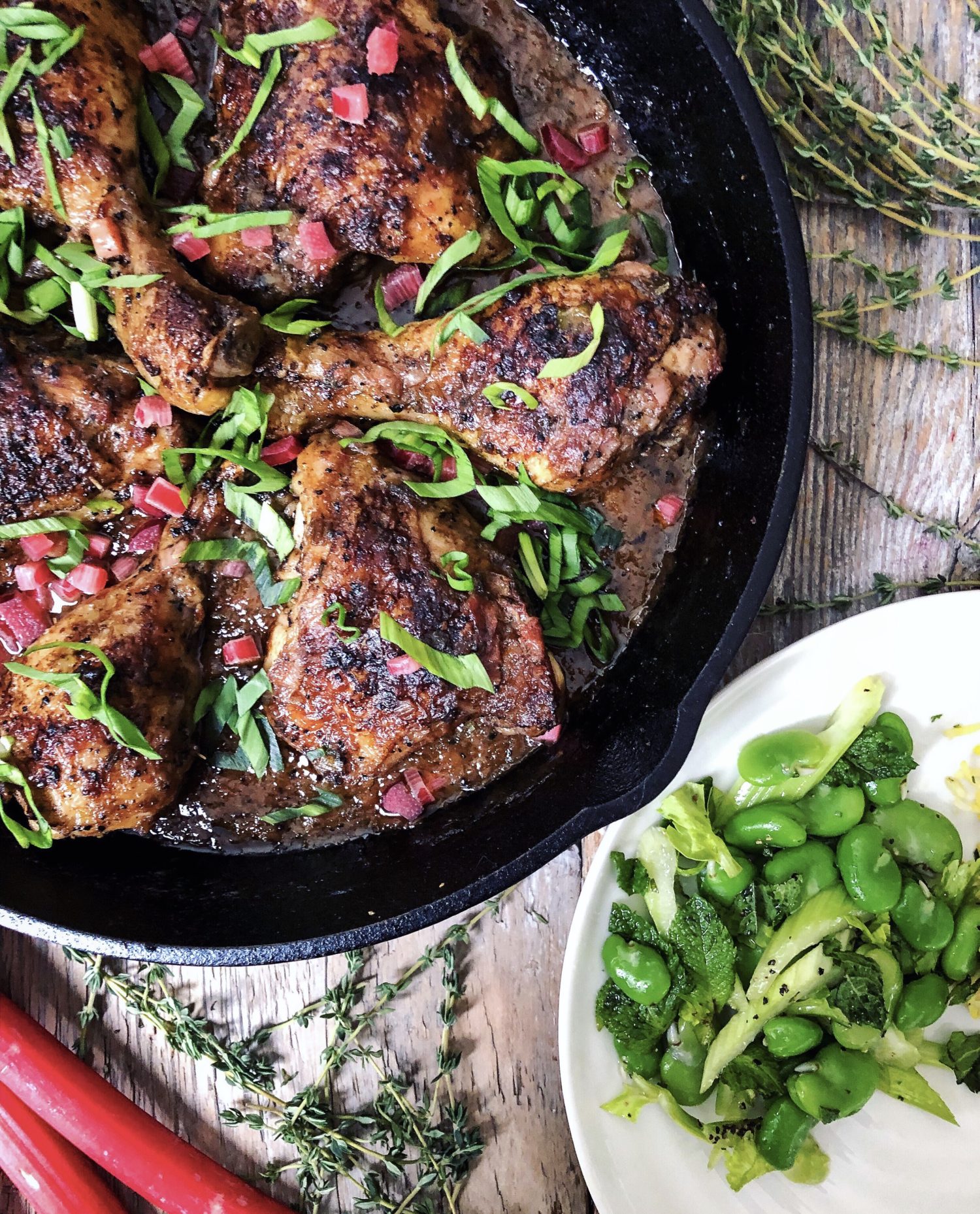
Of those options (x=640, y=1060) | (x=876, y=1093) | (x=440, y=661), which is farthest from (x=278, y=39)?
(x=876, y=1093)

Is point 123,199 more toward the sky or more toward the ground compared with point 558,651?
more toward the sky

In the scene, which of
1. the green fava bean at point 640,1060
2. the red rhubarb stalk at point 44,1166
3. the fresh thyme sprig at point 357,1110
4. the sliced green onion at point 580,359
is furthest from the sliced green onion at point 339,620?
the red rhubarb stalk at point 44,1166

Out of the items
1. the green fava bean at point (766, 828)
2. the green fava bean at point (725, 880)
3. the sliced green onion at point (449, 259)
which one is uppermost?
the sliced green onion at point (449, 259)

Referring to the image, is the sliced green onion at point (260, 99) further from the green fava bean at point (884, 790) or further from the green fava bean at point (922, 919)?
the green fava bean at point (922, 919)

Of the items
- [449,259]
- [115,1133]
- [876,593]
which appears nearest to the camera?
[449,259]

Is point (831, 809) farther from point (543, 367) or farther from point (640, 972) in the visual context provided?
point (543, 367)

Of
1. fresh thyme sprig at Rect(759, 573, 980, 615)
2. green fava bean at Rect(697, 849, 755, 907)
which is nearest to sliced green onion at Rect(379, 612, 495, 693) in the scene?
green fava bean at Rect(697, 849, 755, 907)

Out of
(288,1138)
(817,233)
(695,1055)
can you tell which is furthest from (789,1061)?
(817,233)
